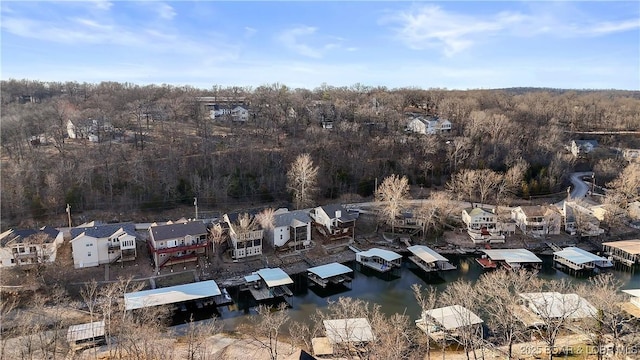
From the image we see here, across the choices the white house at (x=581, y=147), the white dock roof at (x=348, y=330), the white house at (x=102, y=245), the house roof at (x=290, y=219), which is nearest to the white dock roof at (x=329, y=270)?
the house roof at (x=290, y=219)

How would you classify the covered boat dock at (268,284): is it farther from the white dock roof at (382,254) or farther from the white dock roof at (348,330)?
the white dock roof at (382,254)

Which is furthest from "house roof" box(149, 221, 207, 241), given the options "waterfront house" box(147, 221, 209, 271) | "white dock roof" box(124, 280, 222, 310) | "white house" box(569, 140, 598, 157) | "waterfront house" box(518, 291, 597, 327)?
"white house" box(569, 140, 598, 157)

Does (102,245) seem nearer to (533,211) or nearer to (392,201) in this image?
(392,201)

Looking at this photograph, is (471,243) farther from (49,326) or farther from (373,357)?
(49,326)

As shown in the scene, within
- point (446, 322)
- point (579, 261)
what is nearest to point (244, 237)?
point (446, 322)

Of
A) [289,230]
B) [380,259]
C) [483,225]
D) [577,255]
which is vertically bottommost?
[380,259]

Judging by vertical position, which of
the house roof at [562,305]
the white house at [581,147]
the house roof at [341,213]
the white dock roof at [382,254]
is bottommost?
the white dock roof at [382,254]

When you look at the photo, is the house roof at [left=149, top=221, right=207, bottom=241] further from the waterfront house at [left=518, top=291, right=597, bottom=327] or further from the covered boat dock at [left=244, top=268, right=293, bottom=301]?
A: the waterfront house at [left=518, top=291, right=597, bottom=327]
